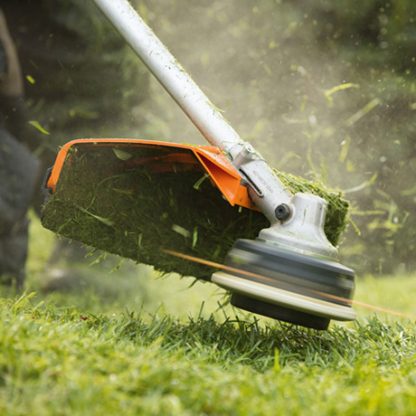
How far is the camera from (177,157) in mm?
2016

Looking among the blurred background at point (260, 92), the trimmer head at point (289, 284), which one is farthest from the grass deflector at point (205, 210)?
the blurred background at point (260, 92)

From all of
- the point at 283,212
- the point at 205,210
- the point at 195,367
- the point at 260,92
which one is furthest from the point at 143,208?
the point at 260,92

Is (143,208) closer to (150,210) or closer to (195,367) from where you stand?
(150,210)

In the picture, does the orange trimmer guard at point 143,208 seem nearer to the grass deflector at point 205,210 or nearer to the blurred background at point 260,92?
the grass deflector at point 205,210

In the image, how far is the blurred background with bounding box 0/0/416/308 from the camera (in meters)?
4.04

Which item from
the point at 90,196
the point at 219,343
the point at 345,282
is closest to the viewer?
the point at 345,282

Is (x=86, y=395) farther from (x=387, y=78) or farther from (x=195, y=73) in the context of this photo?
(x=195, y=73)

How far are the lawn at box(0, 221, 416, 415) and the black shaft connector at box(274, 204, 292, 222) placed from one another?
34cm

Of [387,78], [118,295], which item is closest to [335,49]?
[387,78]

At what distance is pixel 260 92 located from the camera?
Result: 15.8 ft

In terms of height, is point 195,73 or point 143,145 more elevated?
point 195,73

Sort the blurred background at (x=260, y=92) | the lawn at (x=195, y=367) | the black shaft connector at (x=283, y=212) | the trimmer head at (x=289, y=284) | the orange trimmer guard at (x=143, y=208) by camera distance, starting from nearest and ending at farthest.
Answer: the lawn at (x=195, y=367)
the trimmer head at (x=289, y=284)
the black shaft connector at (x=283, y=212)
the orange trimmer guard at (x=143, y=208)
the blurred background at (x=260, y=92)

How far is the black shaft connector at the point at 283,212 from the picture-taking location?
6.02 feet

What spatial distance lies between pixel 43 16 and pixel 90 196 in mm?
2213
